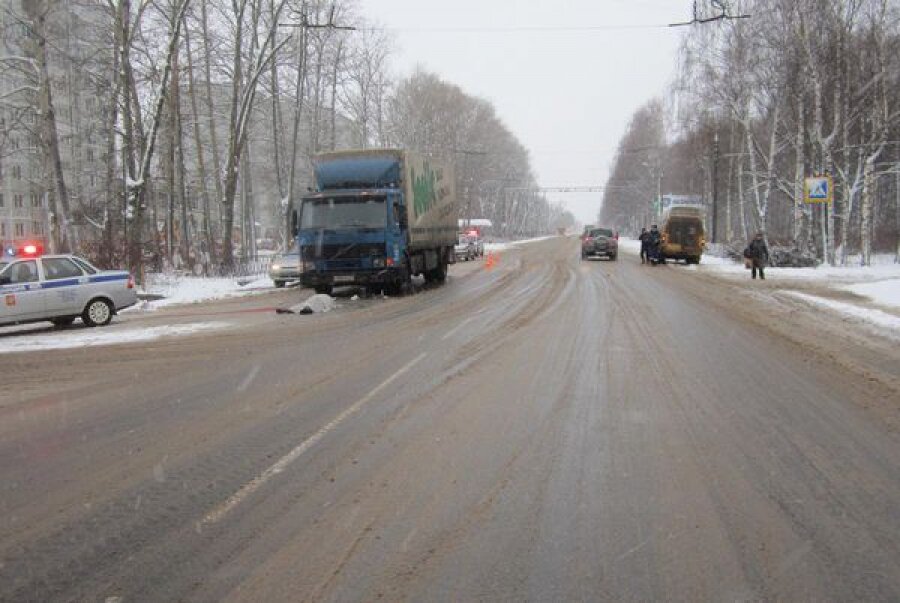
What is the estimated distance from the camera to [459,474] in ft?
15.8

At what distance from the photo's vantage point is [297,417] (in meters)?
6.38

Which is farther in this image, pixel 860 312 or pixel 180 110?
pixel 180 110

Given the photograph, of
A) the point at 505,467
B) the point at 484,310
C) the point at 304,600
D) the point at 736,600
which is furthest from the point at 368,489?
the point at 484,310

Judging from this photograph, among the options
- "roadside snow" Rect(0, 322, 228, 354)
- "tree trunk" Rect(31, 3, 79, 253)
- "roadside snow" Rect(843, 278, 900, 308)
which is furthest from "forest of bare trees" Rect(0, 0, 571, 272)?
"roadside snow" Rect(843, 278, 900, 308)

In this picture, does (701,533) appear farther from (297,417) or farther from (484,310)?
(484,310)

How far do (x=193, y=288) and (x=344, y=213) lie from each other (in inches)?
324

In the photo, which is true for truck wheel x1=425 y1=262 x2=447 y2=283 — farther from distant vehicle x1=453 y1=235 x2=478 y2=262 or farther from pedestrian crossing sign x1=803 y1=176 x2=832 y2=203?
distant vehicle x1=453 y1=235 x2=478 y2=262

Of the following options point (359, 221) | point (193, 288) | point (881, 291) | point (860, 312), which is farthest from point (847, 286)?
point (193, 288)

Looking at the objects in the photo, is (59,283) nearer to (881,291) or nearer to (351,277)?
(351,277)

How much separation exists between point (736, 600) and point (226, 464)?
3480mm

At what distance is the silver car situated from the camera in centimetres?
1420

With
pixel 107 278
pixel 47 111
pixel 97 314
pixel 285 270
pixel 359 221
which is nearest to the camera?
pixel 97 314

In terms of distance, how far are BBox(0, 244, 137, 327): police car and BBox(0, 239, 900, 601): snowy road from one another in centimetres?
512

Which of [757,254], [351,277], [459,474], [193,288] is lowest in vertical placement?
[459,474]
